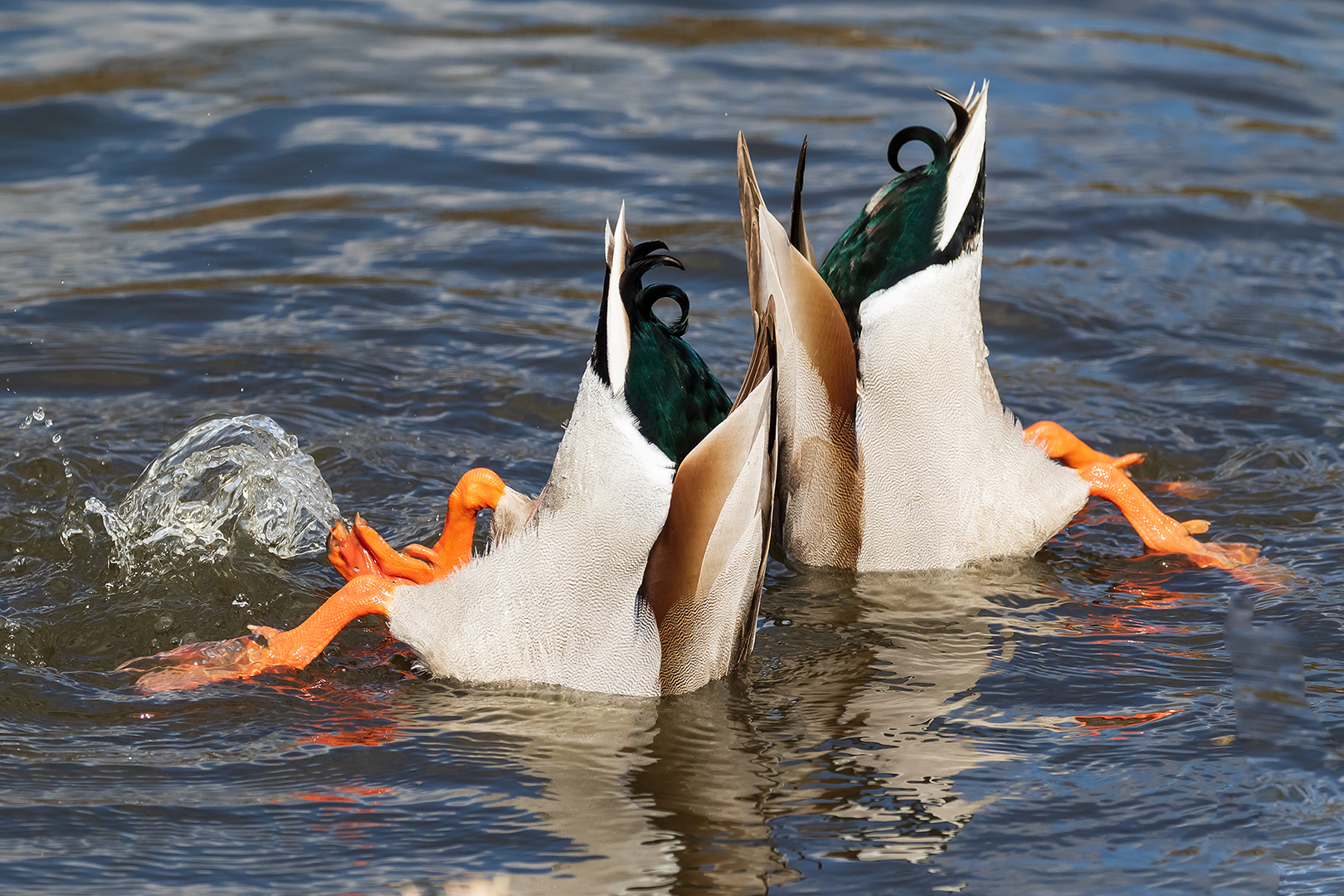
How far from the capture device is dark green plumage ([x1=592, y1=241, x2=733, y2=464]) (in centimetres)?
358

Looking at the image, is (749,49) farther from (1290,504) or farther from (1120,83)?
(1290,504)

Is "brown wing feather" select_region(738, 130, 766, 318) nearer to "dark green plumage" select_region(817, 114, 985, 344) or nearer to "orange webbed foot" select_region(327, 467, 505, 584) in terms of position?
"dark green plumage" select_region(817, 114, 985, 344)

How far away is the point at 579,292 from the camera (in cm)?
711

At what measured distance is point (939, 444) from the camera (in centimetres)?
457

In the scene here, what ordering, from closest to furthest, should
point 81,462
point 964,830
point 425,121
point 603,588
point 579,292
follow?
point 964,830
point 603,588
point 81,462
point 579,292
point 425,121

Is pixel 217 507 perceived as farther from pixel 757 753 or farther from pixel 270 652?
pixel 757 753

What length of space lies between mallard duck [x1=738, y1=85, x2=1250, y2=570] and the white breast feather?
34.3 inches

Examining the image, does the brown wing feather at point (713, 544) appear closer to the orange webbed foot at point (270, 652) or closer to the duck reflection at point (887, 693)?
the duck reflection at point (887, 693)

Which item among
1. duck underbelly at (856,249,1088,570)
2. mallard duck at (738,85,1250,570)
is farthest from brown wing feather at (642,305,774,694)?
duck underbelly at (856,249,1088,570)

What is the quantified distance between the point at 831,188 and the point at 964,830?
5415 mm

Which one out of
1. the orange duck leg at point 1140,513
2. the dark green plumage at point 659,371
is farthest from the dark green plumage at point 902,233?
the dark green plumage at point 659,371

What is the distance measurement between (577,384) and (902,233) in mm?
1951

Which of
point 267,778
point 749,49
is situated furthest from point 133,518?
point 749,49

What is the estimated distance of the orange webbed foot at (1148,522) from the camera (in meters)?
4.85
